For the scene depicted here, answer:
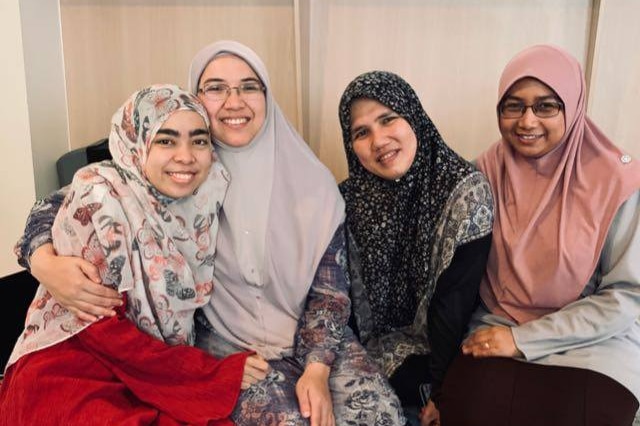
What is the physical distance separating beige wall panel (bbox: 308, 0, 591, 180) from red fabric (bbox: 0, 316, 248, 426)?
Result: 4.30 ft

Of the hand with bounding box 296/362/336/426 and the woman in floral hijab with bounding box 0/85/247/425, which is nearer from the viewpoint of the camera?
the woman in floral hijab with bounding box 0/85/247/425

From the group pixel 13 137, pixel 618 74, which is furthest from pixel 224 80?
pixel 618 74

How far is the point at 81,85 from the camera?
2492mm

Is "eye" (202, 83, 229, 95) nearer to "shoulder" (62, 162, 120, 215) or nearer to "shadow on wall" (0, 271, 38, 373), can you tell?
"shoulder" (62, 162, 120, 215)

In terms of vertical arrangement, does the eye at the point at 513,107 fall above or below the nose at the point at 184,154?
above

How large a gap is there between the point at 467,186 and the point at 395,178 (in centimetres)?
20

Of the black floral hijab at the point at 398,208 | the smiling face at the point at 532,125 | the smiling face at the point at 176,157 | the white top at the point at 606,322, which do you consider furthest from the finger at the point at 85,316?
the smiling face at the point at 532,125

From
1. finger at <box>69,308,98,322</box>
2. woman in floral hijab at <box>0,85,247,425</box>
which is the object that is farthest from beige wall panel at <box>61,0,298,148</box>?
finger at <box>69,308,98,322</box>

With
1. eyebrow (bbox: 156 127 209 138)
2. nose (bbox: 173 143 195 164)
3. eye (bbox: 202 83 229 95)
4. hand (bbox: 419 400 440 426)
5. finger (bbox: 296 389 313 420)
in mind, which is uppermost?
eye (bbox: 202 83 229 95)

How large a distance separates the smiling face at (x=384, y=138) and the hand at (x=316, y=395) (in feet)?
1.90

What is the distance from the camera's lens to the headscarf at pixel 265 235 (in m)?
1.53

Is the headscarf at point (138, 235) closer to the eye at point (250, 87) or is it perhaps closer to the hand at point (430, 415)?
the eye at point (250, 87)

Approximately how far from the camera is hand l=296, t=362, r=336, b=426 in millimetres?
1354

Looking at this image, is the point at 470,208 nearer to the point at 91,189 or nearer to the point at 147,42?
the point at 91,189
